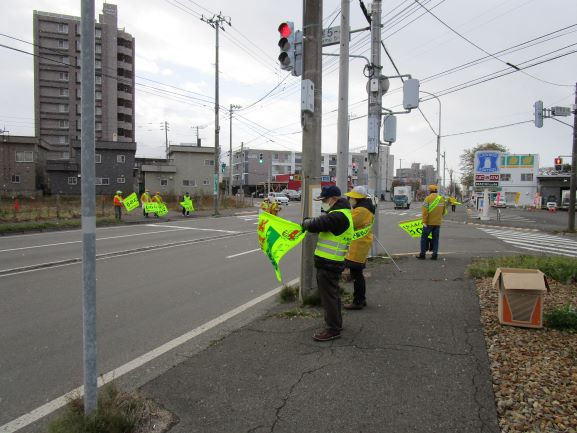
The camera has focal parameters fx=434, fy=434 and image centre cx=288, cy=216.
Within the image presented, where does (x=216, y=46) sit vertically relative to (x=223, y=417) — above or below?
above

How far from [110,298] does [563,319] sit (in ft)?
21.8

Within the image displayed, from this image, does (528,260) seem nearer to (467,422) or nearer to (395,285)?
(395,285)

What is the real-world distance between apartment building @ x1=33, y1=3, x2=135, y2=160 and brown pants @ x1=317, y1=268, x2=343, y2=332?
73815 millimetres

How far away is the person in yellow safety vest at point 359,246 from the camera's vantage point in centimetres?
620

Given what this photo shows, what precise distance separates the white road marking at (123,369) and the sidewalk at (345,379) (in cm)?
55

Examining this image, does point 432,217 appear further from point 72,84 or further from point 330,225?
point 72,84

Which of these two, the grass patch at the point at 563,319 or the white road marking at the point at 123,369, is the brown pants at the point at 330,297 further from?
the grass patch at the point at 563,319

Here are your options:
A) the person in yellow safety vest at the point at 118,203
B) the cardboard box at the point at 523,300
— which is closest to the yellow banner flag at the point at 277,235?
the cardboard box at the point at 523,300

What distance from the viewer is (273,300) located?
24.1ft

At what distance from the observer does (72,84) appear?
2963 inches

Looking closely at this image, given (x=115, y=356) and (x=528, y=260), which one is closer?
(x=115, y=356)

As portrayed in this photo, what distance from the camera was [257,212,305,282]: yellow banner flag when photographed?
5555mm

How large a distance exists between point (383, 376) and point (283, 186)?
298 ft

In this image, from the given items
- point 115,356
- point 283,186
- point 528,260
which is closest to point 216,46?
point 528,260
